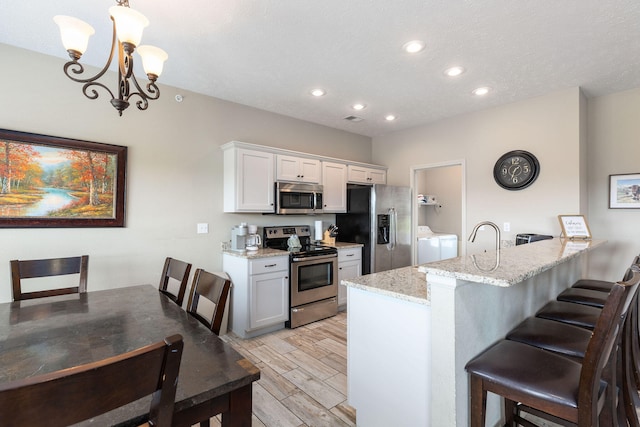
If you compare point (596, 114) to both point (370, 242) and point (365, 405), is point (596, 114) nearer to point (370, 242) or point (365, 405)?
point (370, 242)

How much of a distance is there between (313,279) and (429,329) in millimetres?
2303

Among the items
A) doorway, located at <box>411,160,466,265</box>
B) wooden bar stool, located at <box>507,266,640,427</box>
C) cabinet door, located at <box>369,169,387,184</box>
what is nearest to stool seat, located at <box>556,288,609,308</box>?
wooden bar stool, located at <box>507,266,640,427</box>

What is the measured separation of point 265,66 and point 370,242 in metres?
2.60

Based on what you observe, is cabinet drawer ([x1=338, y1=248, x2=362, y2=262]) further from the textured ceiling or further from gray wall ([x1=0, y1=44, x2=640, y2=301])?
the textured ceiling

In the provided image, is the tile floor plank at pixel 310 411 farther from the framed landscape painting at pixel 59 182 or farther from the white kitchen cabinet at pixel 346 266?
the framed landscape painting at pixel 59 182

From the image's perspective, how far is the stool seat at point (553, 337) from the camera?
1528 mm

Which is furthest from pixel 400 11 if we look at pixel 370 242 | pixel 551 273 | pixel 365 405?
pixel 370 242

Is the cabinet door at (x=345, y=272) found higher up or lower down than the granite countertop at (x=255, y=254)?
lower down

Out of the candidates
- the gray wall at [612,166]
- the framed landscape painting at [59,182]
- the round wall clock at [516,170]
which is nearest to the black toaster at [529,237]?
the round wall clock at [516,170]

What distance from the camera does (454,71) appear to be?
2.86 meters

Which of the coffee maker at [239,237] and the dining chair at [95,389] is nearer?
the dining chair at [95,389]

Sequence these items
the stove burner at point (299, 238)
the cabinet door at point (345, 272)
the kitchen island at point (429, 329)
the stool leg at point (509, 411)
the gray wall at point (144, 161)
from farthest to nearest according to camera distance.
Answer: the cabinet door at point (345, 272), the stove burner at point (299, 238), the gray wall at point (144, 161), the stool leg at point (509, 411), the kitchen island at point (429, 329)

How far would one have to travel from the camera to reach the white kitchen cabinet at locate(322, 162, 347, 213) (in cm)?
425

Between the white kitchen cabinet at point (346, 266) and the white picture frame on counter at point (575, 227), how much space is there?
2281 millimetres
